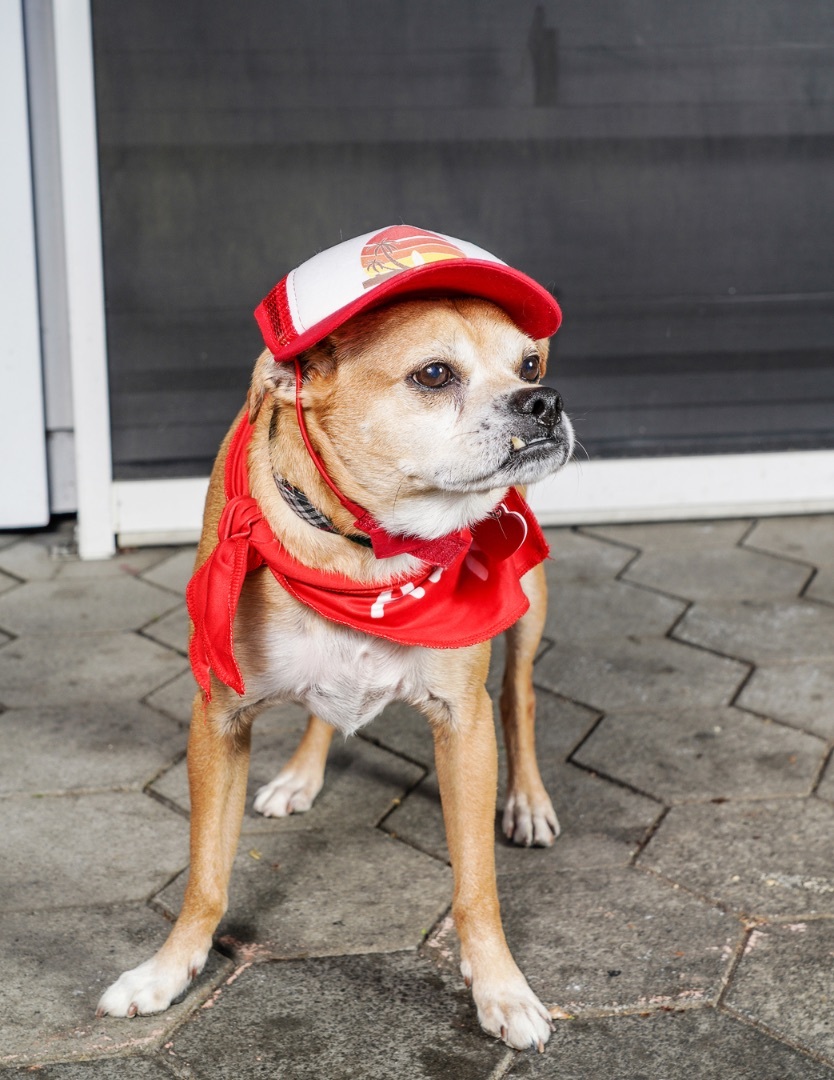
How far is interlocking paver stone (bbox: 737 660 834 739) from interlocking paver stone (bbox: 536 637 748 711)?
6 centimetres

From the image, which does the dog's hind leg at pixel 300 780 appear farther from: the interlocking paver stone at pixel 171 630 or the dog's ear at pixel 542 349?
the dog's ear at pixel 542 349

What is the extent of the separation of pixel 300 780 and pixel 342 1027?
804 millimetres

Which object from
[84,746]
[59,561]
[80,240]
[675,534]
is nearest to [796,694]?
[675,534]

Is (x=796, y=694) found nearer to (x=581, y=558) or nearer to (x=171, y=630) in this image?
(x=581, y=558)

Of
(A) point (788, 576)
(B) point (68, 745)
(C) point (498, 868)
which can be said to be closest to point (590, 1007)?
(C) point (498, 868)

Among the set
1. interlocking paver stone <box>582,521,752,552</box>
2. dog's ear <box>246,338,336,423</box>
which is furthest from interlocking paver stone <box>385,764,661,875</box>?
interlocking paver stone <box>582,521,752,552</box>

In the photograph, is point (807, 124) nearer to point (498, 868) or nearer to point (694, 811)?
point (694, 811)

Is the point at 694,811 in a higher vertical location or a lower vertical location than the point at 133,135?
lower

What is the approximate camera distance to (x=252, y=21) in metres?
4.00

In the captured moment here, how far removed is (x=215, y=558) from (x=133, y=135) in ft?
8.22

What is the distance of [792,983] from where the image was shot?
228 centimetres

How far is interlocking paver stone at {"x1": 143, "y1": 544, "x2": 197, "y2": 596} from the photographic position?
13.4ft

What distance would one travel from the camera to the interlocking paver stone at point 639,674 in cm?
340

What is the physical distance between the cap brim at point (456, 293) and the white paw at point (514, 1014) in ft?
4.06
